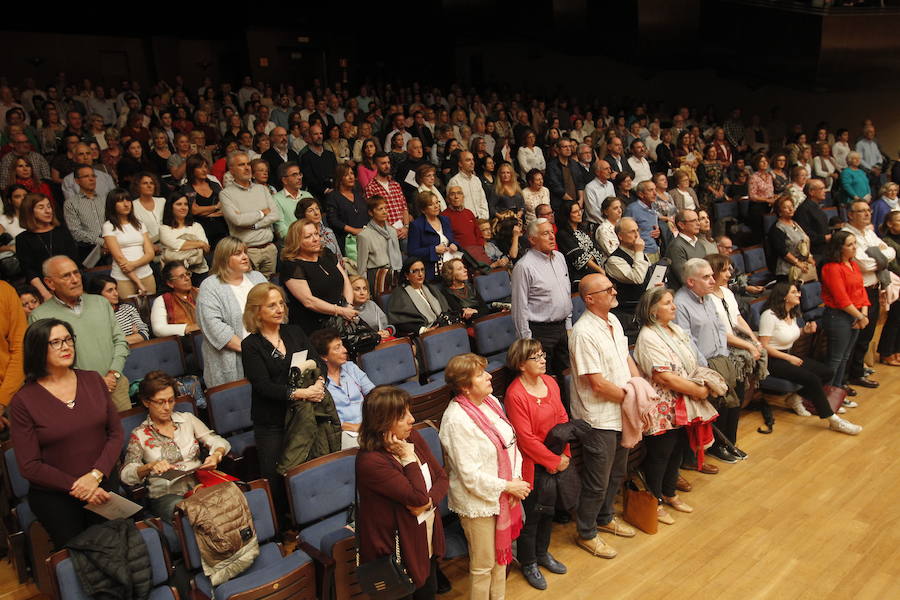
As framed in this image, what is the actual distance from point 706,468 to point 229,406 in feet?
8.91

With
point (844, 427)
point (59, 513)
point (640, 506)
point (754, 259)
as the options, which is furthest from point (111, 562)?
point (754, 259)

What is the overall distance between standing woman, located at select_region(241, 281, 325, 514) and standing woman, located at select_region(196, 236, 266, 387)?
49 centimetres

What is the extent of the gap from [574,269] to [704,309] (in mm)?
1499

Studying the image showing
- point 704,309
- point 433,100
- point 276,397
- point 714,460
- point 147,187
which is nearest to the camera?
point 276,397

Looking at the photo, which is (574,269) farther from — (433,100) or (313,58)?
(313,58)

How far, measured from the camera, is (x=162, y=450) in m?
3.00

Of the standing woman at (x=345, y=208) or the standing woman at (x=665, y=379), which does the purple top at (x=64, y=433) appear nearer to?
the standing woman at (x=665, y=379)

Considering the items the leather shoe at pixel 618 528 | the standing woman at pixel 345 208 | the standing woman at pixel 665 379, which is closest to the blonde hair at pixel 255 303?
the standing woman at pixel 665 379

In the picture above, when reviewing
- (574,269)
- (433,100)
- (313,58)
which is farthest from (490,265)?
(313,58)

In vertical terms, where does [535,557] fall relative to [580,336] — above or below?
below

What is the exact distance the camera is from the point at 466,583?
3.18 meters

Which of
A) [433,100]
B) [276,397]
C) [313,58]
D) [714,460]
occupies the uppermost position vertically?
[313,58]

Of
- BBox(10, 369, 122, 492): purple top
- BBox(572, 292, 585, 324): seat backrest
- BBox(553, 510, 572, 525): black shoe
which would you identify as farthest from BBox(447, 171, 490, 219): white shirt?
BBox(10, 369, 122, 492): purple top

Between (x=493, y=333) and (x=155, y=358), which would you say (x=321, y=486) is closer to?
(x=155, y=358)
